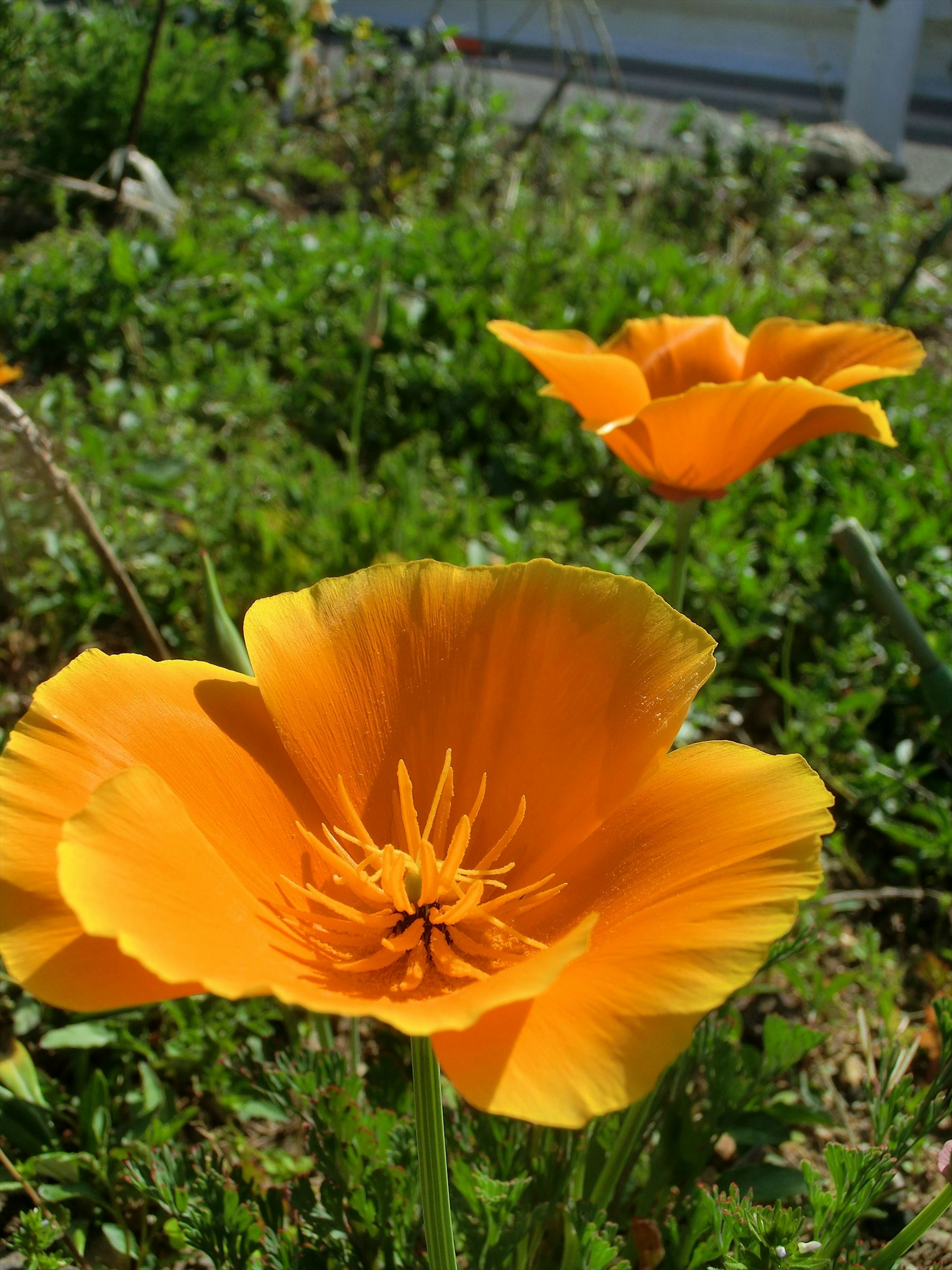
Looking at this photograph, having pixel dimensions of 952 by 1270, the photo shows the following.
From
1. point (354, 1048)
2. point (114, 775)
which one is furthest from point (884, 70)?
point (114, 775)

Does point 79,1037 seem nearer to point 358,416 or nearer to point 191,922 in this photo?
point 191,922

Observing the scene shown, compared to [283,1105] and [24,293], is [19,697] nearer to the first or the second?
[283,1105]

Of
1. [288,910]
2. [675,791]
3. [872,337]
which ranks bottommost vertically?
[288,910]

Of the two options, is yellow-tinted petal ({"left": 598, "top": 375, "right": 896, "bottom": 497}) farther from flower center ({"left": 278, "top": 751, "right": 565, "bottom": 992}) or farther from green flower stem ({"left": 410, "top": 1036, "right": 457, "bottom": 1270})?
green flower stem ({"left": 410, "top": 1036, "right": 457, "bottom": 1270})

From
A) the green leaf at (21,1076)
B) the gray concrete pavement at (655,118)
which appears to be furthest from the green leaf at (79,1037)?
the gray concrete pavement at (655,118)

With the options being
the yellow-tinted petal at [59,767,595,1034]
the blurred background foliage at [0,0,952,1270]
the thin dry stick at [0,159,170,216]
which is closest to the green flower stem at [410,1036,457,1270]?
the yellow-tinted petal at [59,767,595,1034]

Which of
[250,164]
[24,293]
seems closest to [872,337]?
[24,293]

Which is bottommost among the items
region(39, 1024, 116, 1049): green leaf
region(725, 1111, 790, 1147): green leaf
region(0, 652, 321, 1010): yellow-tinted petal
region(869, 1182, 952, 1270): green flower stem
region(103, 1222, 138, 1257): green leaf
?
region(39, 1024, 116, 1049): green leaf
